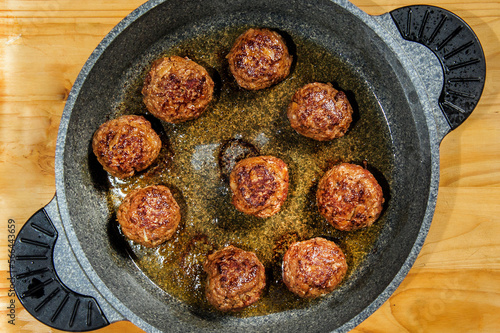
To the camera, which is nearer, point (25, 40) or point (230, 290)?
point (230, 290)

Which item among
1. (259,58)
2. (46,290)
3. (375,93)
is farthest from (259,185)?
(46,290)

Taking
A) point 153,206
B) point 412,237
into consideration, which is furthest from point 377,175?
point 153,206

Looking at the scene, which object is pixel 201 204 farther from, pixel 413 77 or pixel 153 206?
pixel 413 77

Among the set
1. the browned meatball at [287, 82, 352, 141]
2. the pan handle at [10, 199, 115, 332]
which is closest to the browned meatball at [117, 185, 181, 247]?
the pan handle at [10, 199, 115, 332]

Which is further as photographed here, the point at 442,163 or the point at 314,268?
the point at 442,163

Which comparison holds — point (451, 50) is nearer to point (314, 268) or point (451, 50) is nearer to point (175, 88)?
point (314, 268)

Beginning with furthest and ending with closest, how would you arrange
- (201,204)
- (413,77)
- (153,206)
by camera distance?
(201,204) < (153,206) < (413,77)

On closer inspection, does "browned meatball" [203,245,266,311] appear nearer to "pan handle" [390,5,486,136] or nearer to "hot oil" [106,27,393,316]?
"hot oil" [106,27,393,316]

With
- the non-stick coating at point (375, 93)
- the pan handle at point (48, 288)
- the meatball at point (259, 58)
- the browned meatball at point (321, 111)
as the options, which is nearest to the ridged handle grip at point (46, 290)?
the pan handle at point (48, 288)
